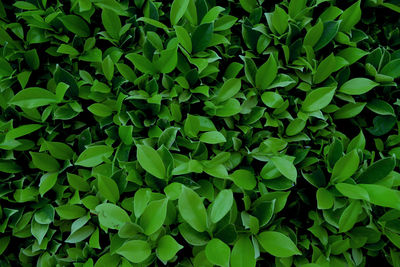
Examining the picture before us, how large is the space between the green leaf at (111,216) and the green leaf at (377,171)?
875 millimetres

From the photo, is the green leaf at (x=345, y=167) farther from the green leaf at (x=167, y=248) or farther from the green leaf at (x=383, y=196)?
the green leaf at (x=167, y=248)

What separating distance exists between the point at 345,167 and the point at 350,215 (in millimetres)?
171

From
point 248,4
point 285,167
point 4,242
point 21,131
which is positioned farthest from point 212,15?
point 4,242

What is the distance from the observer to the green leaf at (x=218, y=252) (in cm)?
103

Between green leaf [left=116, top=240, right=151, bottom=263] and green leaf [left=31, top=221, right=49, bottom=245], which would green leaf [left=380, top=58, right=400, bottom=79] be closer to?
green leaf [left=116, top=240, right=151, bottom=263]

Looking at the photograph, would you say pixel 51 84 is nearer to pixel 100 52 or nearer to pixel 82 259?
pixel 100 52

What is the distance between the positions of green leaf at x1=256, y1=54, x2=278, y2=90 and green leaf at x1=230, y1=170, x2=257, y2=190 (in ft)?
1.26

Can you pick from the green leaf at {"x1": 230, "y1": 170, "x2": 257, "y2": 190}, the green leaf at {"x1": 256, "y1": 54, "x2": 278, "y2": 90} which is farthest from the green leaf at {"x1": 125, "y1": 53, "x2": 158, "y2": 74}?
the green leaf at {"x1": 230, "y1": 170, "x2": 257, "y2": 190}

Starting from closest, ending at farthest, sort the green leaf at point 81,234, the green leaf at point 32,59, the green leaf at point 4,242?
1. the green leaf at point 81,234
2. the green leaf at point 4,242
3. the green leaf at point 32,59

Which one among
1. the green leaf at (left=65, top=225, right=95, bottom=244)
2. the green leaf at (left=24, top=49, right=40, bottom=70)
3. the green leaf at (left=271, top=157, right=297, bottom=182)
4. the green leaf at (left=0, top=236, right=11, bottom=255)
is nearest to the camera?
the green leaf at (left=271, top=157, right=297, bottom=182)

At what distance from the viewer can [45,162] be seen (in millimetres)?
1362

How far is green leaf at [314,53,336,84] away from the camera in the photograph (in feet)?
4.63

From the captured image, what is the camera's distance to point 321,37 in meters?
1.47

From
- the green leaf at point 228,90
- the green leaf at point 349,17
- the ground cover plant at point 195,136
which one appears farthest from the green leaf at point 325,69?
the green leaf at point 228,90
